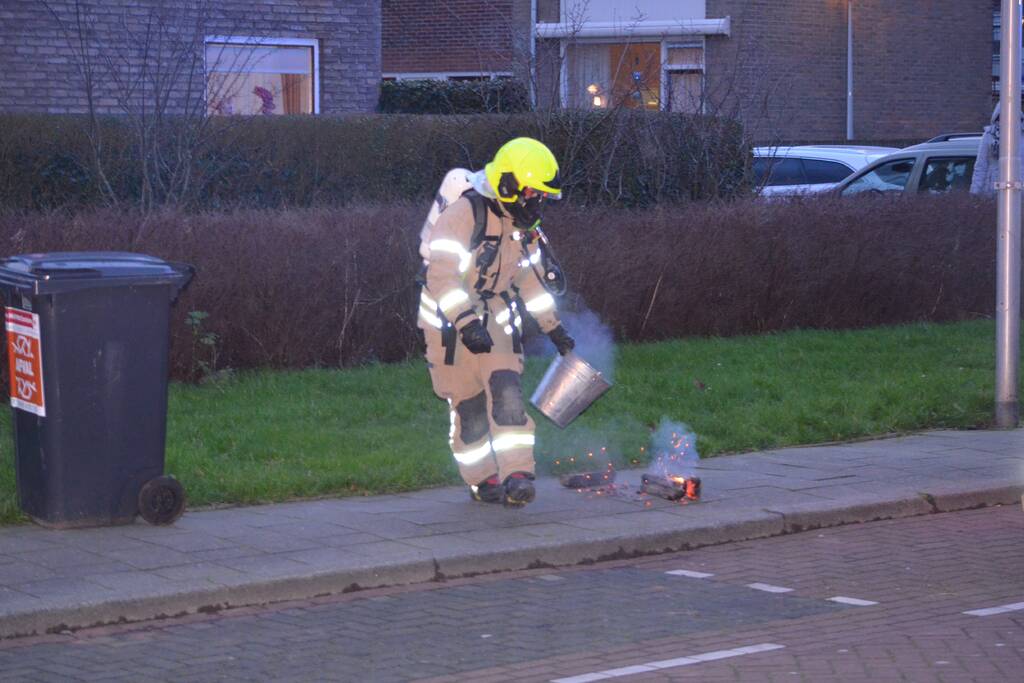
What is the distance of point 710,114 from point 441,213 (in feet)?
27.9

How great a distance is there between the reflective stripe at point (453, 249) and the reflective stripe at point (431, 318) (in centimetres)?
34

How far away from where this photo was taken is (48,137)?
→ 14297mm

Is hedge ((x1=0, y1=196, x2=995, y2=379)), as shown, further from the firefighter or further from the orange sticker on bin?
the firefighter

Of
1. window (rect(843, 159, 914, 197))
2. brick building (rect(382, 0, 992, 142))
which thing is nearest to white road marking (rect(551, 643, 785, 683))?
window (rect(843, 159, 914, 197))

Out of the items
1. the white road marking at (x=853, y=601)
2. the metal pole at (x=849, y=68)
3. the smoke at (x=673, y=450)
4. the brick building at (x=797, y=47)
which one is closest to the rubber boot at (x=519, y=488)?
the smoke at (x=673, y=450)

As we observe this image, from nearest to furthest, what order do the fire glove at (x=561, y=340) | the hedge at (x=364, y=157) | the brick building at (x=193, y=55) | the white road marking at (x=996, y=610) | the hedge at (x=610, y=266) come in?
the white road marking at (x=996, y=610), the fire glove at (x=561, y=340), the hedge at (x=610, y=266), the hedge at (x=364, y=157), the brick building at (x=193, y=55)

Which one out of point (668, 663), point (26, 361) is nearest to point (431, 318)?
point (26, 361)

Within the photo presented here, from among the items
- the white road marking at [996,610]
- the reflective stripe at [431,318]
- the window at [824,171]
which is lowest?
the white road marking at [996,610]

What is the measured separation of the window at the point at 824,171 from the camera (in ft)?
66.5

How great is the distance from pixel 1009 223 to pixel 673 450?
3162 mm

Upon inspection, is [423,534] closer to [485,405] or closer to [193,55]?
[485,405]

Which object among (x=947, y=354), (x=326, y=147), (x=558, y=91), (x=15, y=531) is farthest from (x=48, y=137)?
(x=947, y=354)

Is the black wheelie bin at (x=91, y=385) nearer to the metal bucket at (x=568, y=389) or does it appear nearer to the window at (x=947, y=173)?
the metal bucket at (x=568, y=389)

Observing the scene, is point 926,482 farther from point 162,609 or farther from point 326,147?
point 326,147
